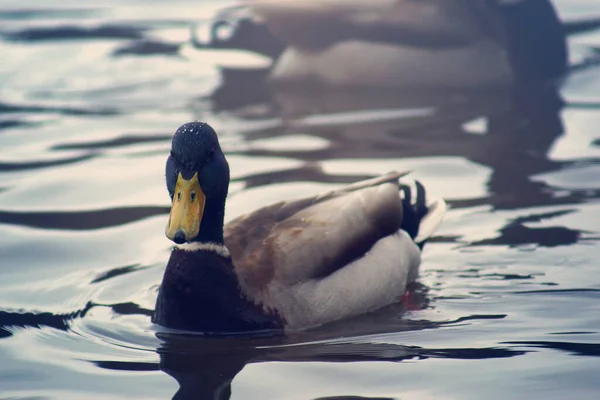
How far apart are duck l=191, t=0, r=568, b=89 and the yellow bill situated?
265 inches

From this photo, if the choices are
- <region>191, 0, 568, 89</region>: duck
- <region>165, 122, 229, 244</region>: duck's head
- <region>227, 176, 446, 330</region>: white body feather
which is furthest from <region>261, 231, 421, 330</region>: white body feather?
<region>191, 0, 568, 89</region>: duck

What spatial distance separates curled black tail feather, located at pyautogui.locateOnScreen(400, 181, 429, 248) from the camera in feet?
23.7

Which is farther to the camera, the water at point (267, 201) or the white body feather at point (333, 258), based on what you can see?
the white body feather at point (333, 258)

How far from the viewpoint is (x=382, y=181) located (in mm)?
6980

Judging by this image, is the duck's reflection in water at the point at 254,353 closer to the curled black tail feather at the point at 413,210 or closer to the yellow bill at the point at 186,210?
the yellow bill at the point at 186,210

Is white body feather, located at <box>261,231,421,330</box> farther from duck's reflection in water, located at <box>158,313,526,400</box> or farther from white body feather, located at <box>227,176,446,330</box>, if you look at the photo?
duck's reflection in water, located at <box>158,313,526,400</box>

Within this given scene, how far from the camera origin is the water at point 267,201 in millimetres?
5672

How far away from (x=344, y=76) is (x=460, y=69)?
1157mm

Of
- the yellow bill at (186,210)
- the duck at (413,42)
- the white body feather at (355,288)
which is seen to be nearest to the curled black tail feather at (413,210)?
the white body feather at (355,288)

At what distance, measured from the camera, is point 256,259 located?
6.27m

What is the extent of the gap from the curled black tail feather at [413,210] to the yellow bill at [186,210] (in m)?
1.55

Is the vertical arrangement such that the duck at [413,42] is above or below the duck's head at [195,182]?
below

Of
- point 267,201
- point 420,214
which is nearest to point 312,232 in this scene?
point 420,214

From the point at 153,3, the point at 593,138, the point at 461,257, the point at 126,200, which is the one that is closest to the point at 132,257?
the point at 126,200
